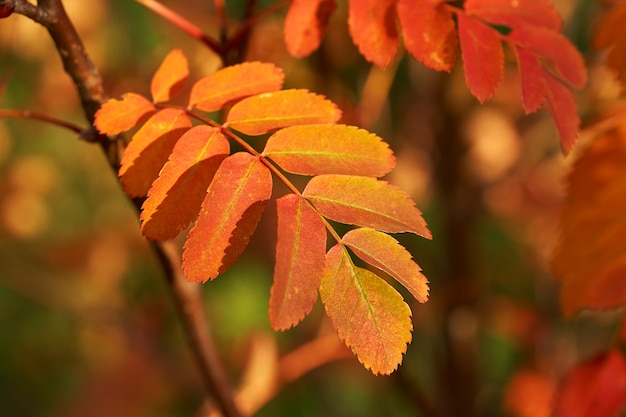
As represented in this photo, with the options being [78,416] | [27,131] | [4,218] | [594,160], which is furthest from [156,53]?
[594,160]

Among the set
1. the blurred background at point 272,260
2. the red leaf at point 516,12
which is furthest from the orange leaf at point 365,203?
the blurred background at point 272,260

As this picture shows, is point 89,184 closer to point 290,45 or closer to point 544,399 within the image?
point 544,399

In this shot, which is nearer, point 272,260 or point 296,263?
point 296,263

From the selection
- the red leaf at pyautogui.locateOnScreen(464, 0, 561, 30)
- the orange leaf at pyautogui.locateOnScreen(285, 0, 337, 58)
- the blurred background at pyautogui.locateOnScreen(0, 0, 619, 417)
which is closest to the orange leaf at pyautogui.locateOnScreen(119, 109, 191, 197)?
the orange leaf at pyautogui.locateOnScreen(285, 0, 337, 58)

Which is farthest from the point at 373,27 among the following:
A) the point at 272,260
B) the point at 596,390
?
the point at 272,260

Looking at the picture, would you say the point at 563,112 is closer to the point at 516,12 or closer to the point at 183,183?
the point at 516,12

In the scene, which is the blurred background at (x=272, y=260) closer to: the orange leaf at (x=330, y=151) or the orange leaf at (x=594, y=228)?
the orange leaf at (x=594, y=228)

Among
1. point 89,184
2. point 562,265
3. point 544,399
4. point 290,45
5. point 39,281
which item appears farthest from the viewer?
point 89,184
